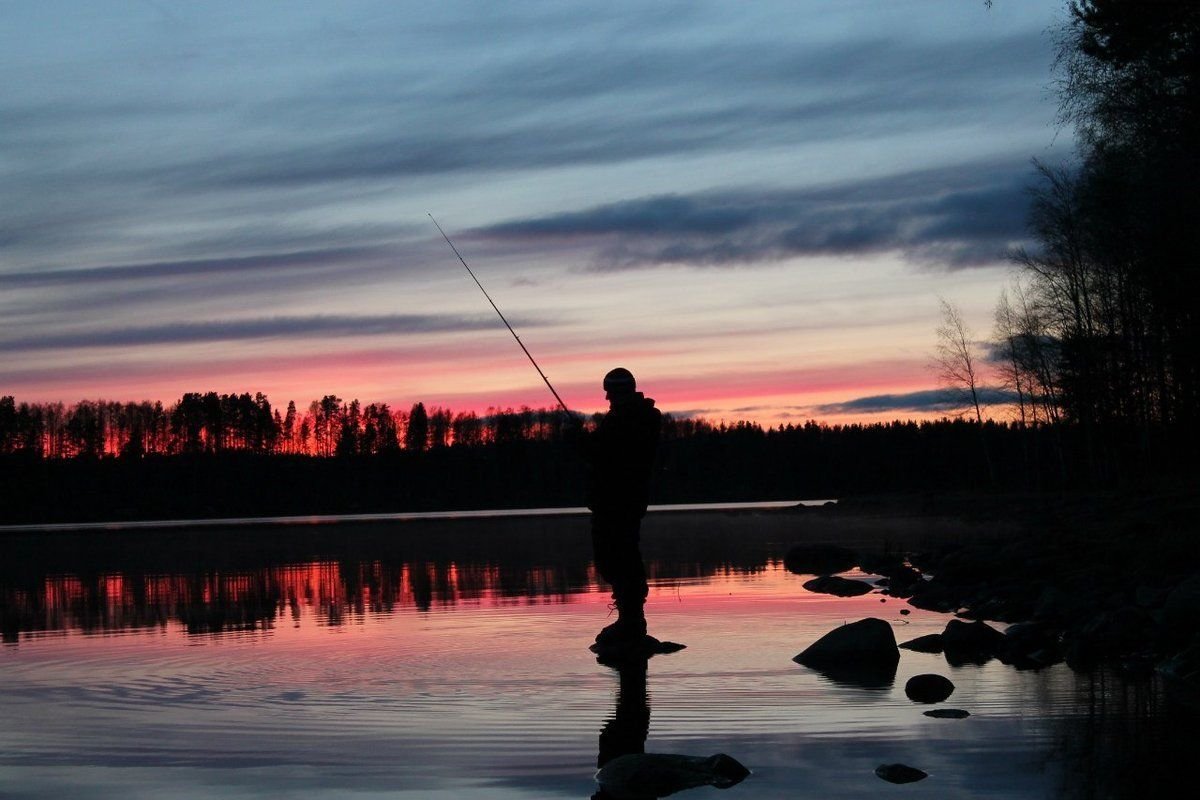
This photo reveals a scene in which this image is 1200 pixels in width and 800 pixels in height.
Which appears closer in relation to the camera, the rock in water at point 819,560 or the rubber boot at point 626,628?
the rubber boot at point 626,628

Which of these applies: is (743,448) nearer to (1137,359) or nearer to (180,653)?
(1137,359)

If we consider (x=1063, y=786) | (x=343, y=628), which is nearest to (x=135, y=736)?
(x=1063, y=786)

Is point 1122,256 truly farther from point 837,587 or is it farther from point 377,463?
point 377,463

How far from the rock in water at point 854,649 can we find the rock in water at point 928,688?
3.92 ft

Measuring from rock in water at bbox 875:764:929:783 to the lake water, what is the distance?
67 millimetres

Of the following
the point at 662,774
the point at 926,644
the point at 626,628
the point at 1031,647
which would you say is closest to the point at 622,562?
the point at 626,628

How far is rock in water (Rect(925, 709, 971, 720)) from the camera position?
7.23m

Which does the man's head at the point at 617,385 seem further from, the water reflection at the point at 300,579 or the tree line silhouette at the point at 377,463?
the tree line silhouette at the point at 377,463

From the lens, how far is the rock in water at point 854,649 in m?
9.45

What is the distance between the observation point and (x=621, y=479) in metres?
11.2

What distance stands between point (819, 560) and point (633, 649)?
11.9 meters

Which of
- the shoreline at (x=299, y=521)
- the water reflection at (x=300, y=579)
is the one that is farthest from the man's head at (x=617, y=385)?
the shoreline at (x=299, y=521)

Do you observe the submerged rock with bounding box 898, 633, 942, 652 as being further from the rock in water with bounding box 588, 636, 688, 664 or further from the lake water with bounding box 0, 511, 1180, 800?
the rock in water with bounding box 588, 636, 688, 664

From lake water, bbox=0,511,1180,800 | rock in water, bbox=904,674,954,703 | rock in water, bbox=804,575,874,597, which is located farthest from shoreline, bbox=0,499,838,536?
rock in water, bbox=904,674,954,703
